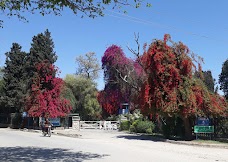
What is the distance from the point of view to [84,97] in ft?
202

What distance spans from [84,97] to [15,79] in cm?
1430

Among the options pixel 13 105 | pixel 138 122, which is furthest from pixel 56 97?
pixel 138 122

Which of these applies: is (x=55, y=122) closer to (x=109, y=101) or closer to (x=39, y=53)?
(x=39, y=53)

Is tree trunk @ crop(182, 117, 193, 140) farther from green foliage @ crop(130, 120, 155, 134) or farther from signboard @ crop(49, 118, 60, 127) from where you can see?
signboard @ crop(49, 118, 60, 127)

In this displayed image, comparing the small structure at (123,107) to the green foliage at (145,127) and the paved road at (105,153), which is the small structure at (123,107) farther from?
the paved road at (105,153)

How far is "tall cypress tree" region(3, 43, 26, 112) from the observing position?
162 ft

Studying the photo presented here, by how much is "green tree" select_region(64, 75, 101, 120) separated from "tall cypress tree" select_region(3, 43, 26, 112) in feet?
39.5

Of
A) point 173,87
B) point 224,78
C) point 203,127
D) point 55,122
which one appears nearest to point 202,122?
point 203,127

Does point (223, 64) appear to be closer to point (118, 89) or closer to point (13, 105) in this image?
point (118, 89)

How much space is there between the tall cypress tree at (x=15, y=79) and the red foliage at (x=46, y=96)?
16.5ft

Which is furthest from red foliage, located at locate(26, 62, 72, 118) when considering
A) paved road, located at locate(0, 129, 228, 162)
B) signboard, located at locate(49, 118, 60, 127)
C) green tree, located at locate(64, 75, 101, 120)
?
paved road, located at locate(0, 129, 228, 162)

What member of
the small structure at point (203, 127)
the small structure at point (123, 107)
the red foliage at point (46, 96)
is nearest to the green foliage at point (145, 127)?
the small structure at point (203, 127)

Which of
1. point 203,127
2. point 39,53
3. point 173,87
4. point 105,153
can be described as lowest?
point 105,153

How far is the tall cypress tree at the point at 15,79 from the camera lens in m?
49.4
